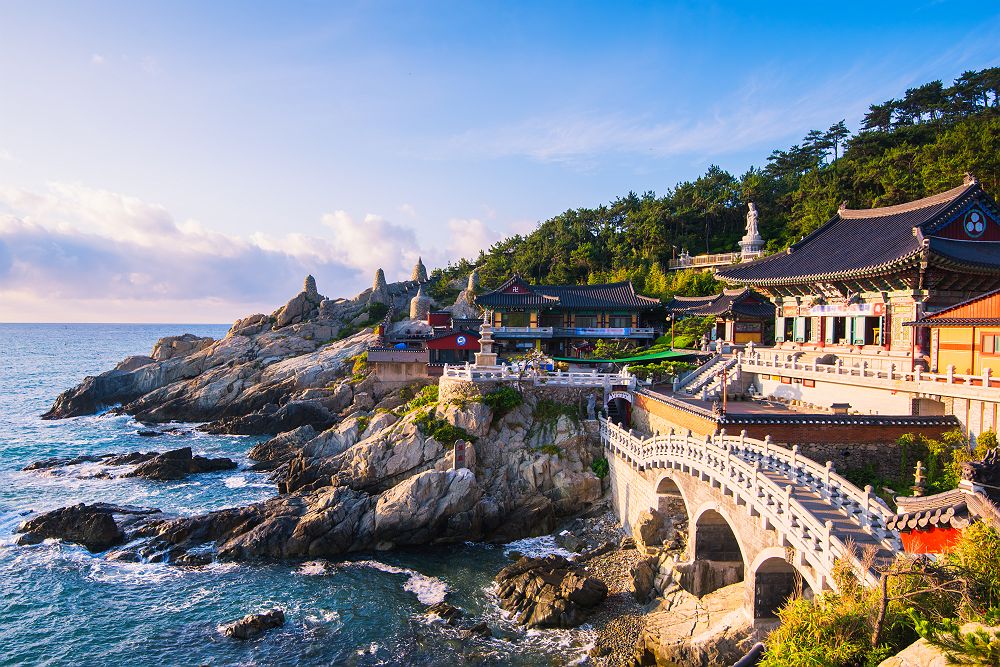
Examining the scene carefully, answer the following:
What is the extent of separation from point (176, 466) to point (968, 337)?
49.5 m

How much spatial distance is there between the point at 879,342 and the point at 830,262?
5.89 metres

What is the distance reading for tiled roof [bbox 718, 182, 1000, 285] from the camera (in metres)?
28.2

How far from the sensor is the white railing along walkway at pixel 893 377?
72.1ft

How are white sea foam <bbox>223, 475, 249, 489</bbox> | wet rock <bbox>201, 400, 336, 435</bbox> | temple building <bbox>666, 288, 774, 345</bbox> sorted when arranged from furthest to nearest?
wet rock <bbox>201, 400, 336, 435</bbox> < temple building <bbox>666, 288, 774, 345</bbox> < white sea foam <bbox>223, 475, 249, 489</bbox>

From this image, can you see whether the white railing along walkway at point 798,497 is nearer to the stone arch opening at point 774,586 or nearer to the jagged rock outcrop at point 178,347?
the stone arch opening at point 774,586

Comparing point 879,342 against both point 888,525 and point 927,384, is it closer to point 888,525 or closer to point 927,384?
point 927,384

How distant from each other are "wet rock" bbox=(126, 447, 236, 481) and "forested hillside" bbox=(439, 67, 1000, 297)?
166ft

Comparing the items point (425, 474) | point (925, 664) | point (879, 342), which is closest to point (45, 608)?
point (425, 474)

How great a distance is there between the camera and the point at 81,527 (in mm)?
32656

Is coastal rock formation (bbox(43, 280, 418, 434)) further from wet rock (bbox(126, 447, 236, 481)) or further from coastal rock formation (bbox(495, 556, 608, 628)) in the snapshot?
coastal rock formation (bbox(495, 556, 608, 628))

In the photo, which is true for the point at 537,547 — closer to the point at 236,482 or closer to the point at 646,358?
the point at 646,358

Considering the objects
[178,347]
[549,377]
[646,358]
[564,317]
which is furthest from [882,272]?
[178,347]

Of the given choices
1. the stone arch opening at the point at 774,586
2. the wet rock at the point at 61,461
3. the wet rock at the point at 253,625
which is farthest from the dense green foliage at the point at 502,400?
the wet rock at the point at 61,461

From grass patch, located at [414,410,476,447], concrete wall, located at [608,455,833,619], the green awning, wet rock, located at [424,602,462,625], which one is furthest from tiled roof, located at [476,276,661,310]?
wet rock, located at [424,602,462,625]
